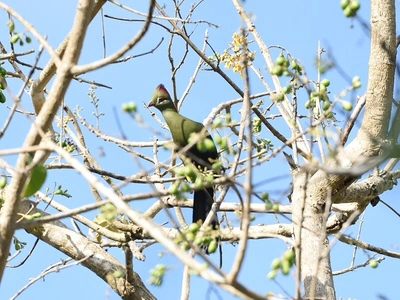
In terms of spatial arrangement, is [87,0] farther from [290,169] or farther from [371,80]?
[290,169]

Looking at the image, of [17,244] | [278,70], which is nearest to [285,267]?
[278,70]

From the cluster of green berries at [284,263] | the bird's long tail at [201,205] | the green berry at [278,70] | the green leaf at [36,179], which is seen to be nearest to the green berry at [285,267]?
the cluster of green berries at [284,263]

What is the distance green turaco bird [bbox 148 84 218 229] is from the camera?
3793mm

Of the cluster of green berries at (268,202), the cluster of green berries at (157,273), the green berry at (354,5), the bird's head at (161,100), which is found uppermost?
the bird's head at (161,100)

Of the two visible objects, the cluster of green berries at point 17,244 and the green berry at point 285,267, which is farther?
the cluster of green berries at point 17,244

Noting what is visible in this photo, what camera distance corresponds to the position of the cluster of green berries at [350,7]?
2.06 meters

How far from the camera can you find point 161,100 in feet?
13.8

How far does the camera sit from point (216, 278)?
1478 millimetres

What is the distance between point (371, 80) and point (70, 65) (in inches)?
53.8

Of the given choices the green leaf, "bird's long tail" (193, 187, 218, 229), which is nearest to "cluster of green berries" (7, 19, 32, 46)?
the green leaf

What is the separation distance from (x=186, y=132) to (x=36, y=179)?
1930mm

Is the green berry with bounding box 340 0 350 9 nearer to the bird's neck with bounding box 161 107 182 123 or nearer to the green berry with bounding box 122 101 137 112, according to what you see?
the green berry with bounding box 122 101 137 112

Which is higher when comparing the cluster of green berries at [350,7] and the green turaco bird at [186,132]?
the green turaco bird at [186,132]

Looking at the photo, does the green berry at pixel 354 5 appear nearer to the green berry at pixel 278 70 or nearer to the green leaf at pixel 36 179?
the green berry at pixel 278 70
